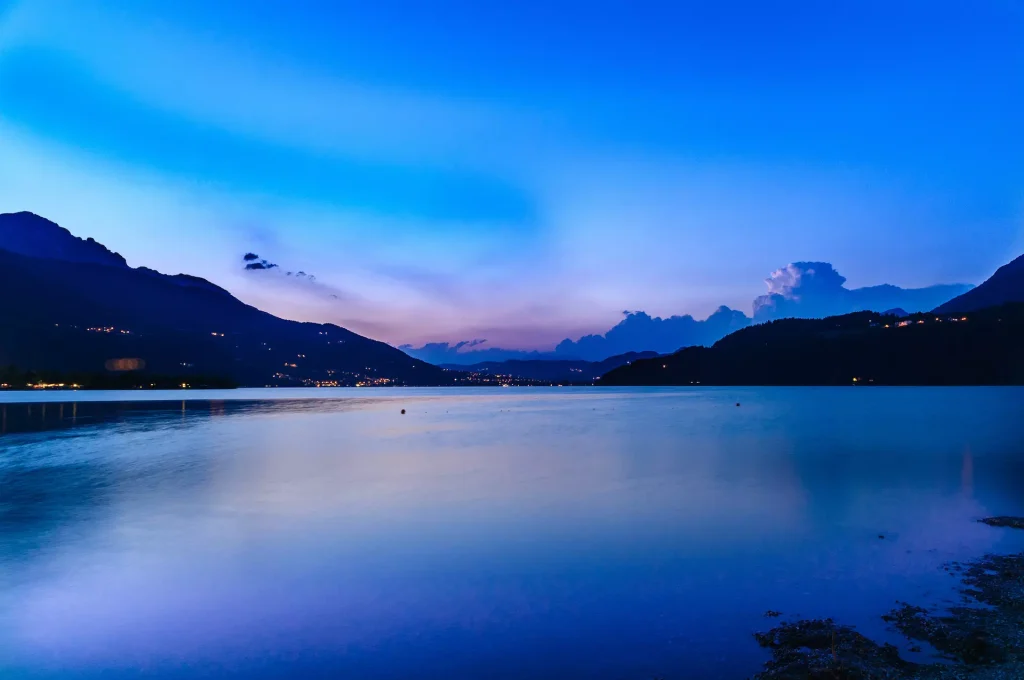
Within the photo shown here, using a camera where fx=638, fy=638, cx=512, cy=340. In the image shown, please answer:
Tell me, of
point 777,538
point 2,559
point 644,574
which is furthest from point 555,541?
point 2,559

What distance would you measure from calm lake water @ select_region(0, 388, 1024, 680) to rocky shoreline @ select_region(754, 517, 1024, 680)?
0.48 m

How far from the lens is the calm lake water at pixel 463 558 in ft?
31.5

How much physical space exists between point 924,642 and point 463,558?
367 inches

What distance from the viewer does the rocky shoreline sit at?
8.10 meters

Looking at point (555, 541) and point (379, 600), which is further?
point (555, 541)

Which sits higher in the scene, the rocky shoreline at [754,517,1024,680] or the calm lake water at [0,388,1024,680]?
the rocky shoreline at [754,517,1024,680]

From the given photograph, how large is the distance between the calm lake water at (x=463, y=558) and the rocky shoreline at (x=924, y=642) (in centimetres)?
48

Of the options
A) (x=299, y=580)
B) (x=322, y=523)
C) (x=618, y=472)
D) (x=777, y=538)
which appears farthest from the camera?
(x=618, y=472)

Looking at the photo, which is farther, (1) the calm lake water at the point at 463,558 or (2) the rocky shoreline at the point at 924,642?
(1) the calm lake water at the point at 463,558

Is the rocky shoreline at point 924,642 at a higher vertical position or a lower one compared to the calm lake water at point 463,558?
higher

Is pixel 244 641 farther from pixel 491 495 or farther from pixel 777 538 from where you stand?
pixel 491 495

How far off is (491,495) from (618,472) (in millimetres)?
8611

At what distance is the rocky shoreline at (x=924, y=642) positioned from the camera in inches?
319

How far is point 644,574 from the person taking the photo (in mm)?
13547
